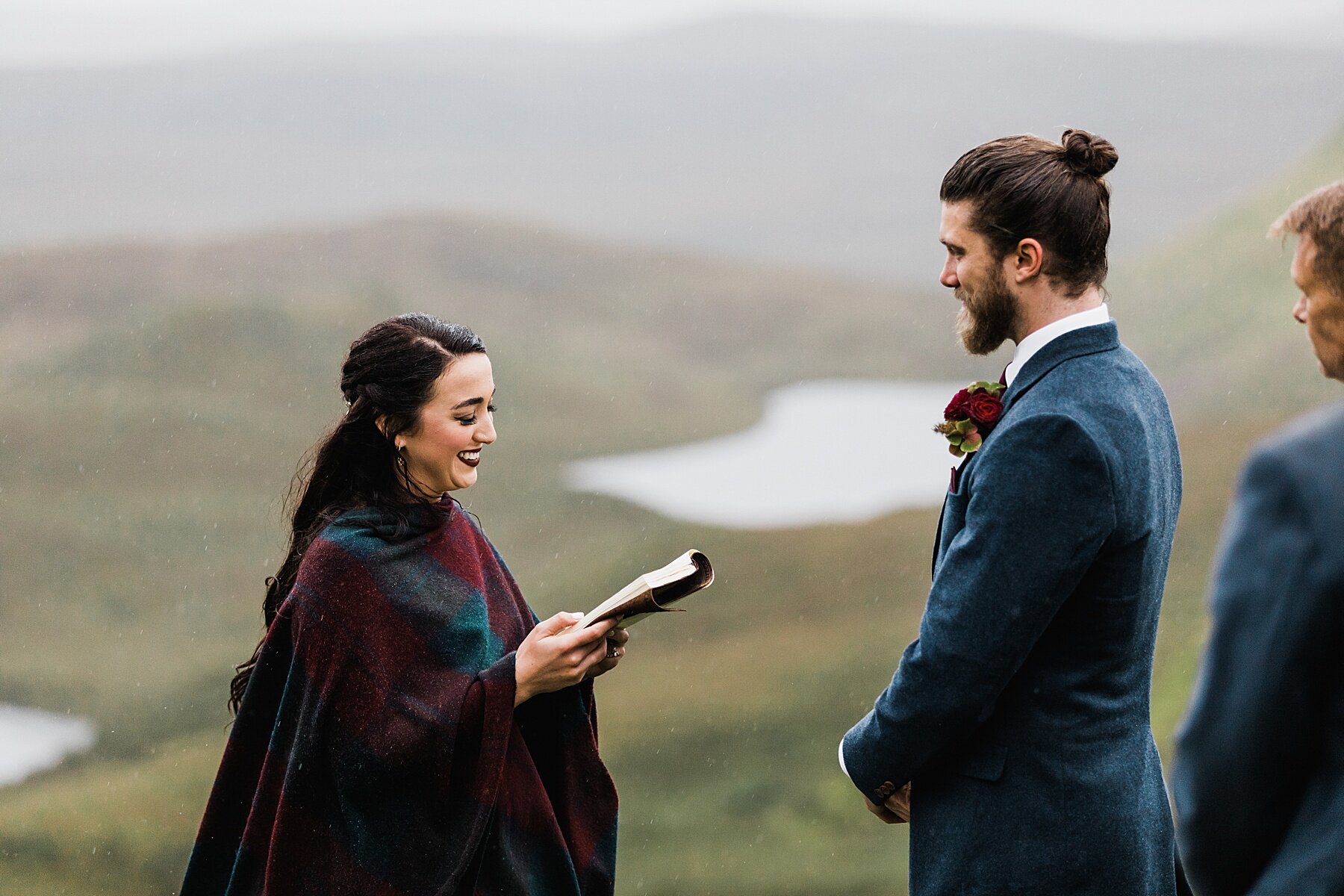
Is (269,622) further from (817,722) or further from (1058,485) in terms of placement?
(817,722)

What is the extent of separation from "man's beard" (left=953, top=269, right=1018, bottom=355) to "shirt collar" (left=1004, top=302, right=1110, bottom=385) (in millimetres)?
38

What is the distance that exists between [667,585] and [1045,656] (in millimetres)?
566

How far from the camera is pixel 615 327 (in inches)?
257

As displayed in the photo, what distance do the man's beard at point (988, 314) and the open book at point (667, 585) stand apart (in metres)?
0.53

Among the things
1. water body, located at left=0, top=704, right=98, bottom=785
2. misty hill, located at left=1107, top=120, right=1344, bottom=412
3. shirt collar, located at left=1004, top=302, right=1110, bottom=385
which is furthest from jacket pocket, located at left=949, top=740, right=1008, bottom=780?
misty hill, located at left=1107, top=120, right=1344, bottom=412

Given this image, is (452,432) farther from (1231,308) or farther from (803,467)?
(1231,308)

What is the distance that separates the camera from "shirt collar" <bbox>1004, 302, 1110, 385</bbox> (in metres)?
1.86

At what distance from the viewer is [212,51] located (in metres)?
5.87

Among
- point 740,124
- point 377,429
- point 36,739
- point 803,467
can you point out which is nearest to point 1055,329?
point 377,429

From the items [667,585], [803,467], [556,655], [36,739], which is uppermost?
[667,585]

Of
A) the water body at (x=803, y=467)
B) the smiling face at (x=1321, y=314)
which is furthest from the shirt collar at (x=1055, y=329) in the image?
the water body at (x=803, y=467)

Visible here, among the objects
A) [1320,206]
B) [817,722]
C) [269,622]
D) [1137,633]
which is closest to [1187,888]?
[1137,633]

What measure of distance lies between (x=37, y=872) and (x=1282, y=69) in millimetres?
6961

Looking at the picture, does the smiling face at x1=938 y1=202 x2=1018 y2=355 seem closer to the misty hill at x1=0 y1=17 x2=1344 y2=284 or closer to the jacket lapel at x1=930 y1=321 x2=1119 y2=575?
the jacket lapel at x1=930 y1=321 x2=1119 y2=575
